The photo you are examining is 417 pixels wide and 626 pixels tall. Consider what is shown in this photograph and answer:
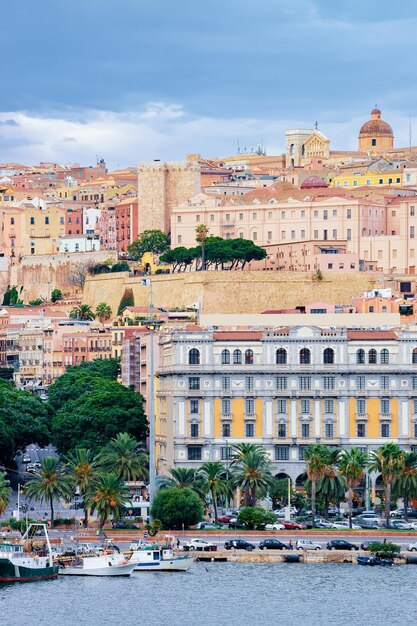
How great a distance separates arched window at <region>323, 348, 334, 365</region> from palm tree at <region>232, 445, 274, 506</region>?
9742 millimetres

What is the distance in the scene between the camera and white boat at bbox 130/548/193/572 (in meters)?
83.4

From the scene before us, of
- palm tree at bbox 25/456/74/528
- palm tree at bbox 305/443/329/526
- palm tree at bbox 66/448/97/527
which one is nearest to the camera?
palm tree at bbox 25/456/74/528

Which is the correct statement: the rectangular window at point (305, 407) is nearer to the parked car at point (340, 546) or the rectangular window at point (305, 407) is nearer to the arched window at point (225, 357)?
the arched window at point (225, 357)

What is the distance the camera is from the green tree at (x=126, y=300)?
171500mm

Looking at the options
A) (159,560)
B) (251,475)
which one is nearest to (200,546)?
(159,560)

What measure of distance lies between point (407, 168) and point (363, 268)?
1369 inches

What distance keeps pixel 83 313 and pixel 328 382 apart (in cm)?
7123

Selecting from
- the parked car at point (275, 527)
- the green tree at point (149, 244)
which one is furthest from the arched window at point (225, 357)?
the green tree at point (149, 244)

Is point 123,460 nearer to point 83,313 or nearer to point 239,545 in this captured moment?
point 239,545

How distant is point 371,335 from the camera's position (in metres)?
106

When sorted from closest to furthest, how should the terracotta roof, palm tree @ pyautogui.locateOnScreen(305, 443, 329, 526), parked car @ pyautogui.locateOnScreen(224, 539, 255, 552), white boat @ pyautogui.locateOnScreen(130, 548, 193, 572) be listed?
white boat @ pyautogui.locateOnScreen(130, 548, 193, 572)
parked car @ pyautogui.locateOnScreen(224, 539, 255, 552)
palm tree @ pyautogui.locateOnScreen(305, 443, 329, 526)
the terracotta roof

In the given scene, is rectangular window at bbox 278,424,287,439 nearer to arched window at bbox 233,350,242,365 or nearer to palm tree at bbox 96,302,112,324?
arched window at bbox 233,350,242,365

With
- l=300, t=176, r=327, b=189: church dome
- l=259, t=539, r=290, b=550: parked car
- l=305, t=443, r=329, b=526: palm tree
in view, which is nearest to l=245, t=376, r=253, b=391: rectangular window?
l=305, t=443, r=329, b=526: palm tree

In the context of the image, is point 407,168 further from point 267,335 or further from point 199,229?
point 267,335
